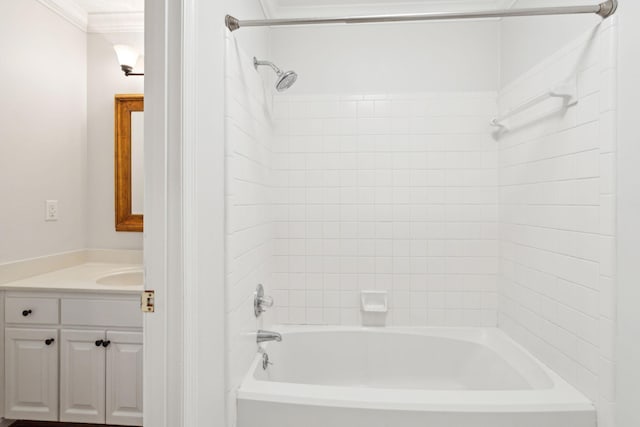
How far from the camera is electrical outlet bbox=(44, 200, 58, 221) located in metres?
2.39

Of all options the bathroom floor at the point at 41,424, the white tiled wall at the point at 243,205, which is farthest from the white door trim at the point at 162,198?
the bathroom floor at the point at 41,424

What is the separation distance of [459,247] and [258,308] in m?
1.23

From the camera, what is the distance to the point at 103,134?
8.69 ft

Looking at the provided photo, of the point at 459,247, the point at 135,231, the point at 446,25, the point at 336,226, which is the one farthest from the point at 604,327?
the point at 135,231

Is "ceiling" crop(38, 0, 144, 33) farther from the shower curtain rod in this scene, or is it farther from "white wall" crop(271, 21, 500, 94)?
the shower curtain rod

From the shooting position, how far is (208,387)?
1277mm

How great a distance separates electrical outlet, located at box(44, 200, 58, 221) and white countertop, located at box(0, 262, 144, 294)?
34 cm

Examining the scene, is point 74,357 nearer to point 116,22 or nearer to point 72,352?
point 72,352

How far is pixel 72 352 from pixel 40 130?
1.33m

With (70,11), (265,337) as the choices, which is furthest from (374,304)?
(70,11)

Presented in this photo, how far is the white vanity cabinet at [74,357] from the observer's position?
2035 millimetres

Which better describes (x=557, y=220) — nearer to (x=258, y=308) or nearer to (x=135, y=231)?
(x=258, y=308)

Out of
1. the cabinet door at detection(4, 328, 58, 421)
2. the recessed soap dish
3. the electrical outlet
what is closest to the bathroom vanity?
the cabinet door at detection(4, 328, 58, 421)

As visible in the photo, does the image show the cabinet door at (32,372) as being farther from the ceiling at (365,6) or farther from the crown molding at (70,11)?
the ceiling at (365,6)
